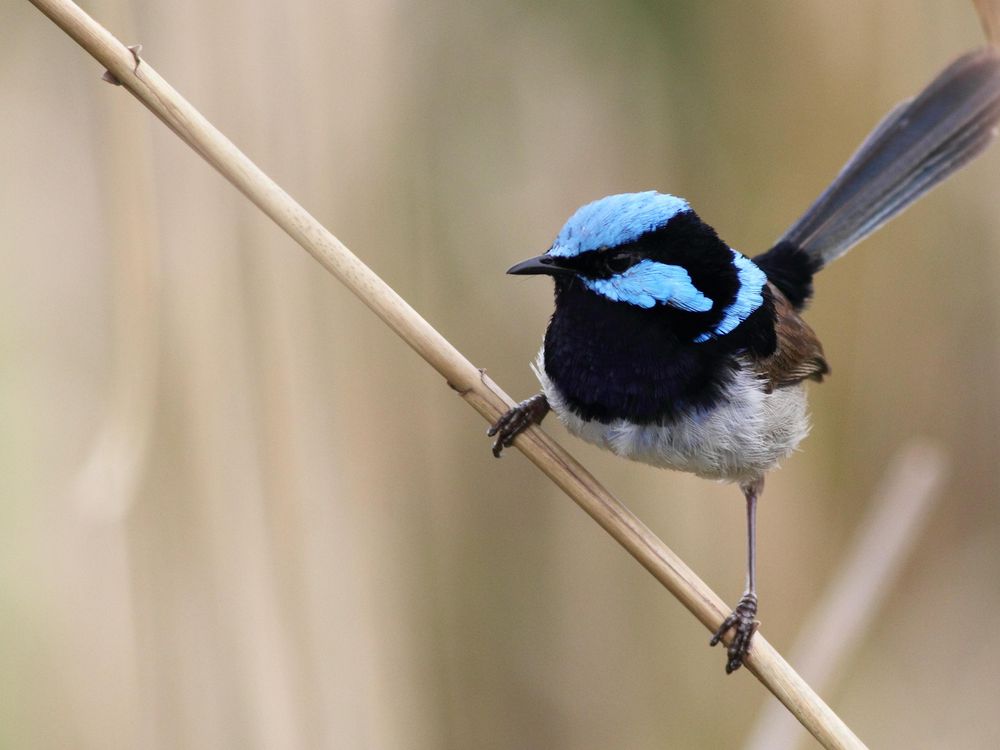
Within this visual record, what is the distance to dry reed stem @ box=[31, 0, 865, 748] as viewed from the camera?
180 centimetres

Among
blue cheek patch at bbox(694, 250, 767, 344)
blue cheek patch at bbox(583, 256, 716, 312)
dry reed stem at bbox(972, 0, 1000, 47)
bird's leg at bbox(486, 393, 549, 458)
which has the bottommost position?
blue cheek patch at bbox(694, 250, 767, 344)

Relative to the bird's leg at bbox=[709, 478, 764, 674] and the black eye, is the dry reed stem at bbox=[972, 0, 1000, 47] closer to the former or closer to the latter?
the black eye

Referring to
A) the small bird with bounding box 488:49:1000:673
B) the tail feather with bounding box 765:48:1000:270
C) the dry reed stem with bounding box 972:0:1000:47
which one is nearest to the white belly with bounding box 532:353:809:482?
the small bird with bounding box 488:49:1000:673

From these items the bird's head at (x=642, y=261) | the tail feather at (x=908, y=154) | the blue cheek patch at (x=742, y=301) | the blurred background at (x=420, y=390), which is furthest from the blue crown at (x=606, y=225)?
the tail feather at (x=908, y=154)

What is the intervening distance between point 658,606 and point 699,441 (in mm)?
1123

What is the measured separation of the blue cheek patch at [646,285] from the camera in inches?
95.9

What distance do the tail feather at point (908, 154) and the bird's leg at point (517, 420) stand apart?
104 centimetres

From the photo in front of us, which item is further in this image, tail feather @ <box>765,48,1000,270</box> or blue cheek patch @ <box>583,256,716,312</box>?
tail feather @ <box>765,48,1000,270</box>

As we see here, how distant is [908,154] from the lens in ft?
10.1

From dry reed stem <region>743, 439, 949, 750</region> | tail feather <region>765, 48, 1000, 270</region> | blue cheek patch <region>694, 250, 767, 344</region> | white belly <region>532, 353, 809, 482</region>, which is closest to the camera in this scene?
white belly <region>532, 353, 809, 482</region>

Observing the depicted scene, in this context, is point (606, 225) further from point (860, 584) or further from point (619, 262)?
point (860, 584)

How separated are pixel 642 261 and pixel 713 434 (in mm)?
436

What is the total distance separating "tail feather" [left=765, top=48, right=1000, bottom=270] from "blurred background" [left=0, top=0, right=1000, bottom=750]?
31cm

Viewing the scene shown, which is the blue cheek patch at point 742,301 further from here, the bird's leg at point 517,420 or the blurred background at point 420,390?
the blurred background at point 420,390
